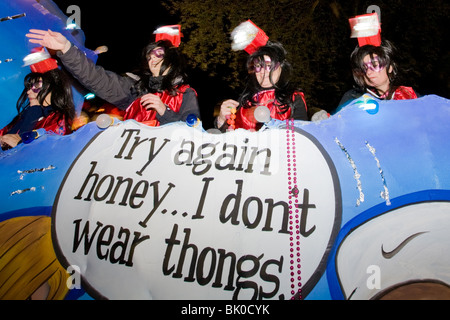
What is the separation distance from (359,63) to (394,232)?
4.34 ft

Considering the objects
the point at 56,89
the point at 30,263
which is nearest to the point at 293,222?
the point at 30,263

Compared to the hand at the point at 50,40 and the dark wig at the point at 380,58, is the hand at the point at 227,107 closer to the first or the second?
the dark wig at the point at 380,58

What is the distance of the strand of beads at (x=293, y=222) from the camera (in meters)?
1.48

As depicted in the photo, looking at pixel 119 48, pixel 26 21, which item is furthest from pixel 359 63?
pixel 119 48

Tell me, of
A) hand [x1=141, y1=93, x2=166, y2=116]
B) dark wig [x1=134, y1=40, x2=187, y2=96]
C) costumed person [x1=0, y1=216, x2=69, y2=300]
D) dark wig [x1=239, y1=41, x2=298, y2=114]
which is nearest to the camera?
costumed person [x1=0, y1=216, x2=69, y2=300]

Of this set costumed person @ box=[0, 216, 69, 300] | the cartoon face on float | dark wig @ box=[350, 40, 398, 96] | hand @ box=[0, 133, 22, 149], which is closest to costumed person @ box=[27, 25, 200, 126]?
hand @ box=[0, 133, 22, 149]

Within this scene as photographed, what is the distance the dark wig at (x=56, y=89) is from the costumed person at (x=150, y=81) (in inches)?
9.9

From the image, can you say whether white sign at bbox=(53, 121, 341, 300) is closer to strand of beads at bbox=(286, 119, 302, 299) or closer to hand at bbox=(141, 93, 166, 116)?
strand of beads at bbox=(286, 119, 302, 299)

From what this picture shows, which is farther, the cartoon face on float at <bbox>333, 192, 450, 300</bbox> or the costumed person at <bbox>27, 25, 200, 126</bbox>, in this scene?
the costumed person at <bbox>27, 25, 200, 126</bbox>

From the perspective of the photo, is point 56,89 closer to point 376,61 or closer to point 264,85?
point 264,85

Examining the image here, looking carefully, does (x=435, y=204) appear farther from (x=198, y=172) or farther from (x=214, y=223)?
(x=198, y=172)

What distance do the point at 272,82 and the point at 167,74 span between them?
890 mm

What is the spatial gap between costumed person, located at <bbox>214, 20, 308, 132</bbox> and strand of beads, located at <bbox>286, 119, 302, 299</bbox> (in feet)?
2.51

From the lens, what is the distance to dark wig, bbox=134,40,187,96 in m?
2.69
